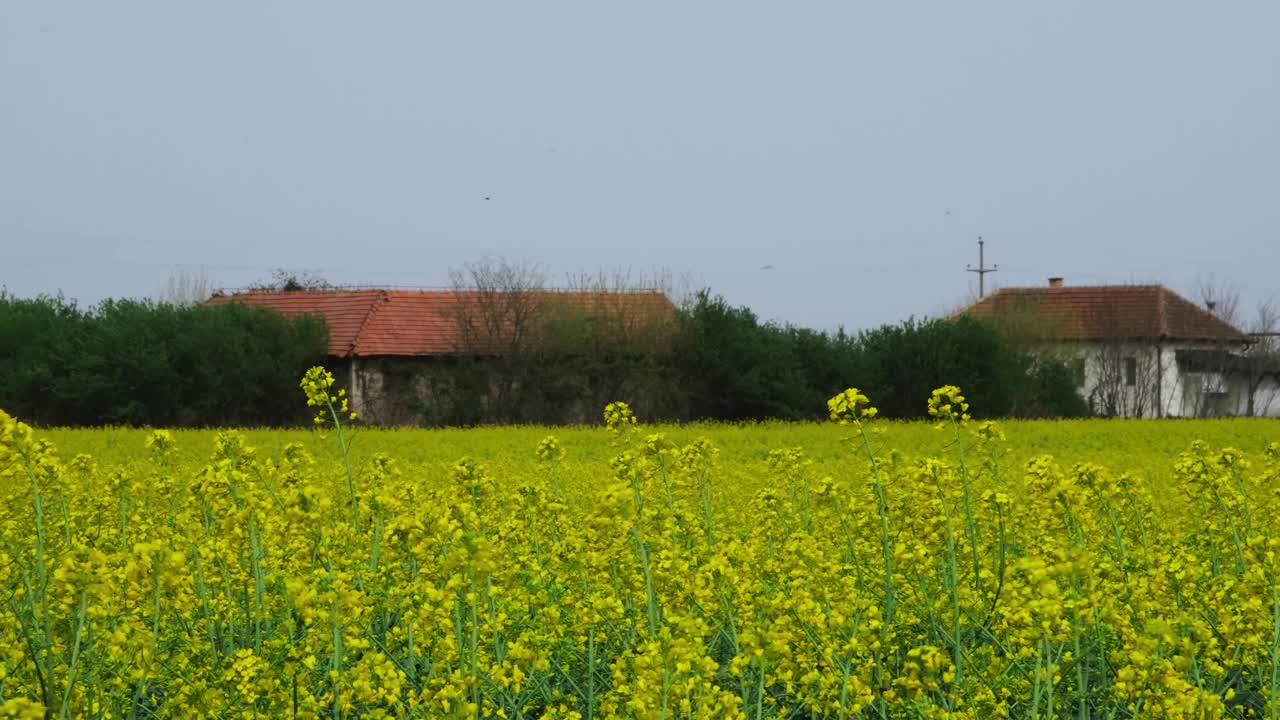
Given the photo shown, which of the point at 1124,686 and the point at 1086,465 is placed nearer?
the point at 1124,686

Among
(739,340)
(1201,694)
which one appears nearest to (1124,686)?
(1201,694)

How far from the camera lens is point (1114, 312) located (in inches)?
1959

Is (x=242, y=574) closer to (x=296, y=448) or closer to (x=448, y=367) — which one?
(x=296, y=448)

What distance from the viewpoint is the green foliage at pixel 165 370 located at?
34156 millimetres

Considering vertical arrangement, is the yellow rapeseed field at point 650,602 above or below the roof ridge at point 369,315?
below

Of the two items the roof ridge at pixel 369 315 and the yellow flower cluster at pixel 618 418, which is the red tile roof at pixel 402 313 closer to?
the roof ridge at pixel 369 315

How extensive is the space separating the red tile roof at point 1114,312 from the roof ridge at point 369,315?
21.7 m

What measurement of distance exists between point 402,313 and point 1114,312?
27776 millimetres

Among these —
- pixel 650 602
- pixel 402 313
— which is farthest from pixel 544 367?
pixel 650 602

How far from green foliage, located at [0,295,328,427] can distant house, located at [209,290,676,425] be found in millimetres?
2095

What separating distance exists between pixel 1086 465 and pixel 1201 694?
2304 millimetres

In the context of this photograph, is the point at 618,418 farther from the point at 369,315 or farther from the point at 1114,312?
the point at 1114,312

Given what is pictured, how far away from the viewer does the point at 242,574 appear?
5957 mm

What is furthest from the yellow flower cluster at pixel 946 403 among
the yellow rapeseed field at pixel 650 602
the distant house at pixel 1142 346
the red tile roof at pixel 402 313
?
the distant house at pixel 1142 346
